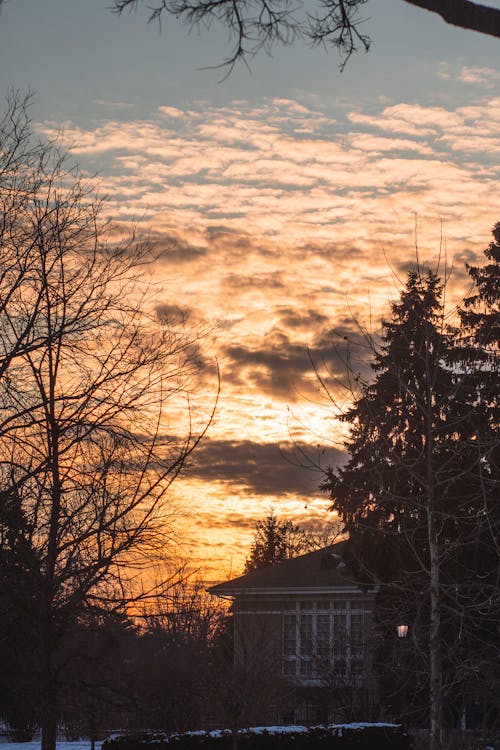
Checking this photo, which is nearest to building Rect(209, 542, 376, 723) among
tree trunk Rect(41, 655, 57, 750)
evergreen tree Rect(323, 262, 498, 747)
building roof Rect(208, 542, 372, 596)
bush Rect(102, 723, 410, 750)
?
building roof Rect(208, 542, 372, 596)

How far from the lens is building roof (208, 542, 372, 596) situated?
34750mm

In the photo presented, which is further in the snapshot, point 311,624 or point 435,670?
point 311,624

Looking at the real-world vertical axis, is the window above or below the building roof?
below

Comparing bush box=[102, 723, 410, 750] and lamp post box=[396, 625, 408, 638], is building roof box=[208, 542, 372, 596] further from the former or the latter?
bush box=[102, 723, 410, 750]

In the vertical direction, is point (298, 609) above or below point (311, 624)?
above

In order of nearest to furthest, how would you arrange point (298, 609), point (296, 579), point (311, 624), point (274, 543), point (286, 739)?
point (286, 739), point (298, 609), point (311, 624), point (296, 579), point (274, 543)

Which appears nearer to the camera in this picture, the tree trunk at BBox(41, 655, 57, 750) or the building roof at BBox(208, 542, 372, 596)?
the tree trunk at BBox(41, 655, 57, 750)

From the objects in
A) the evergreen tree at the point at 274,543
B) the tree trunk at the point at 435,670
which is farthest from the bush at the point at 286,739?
the evergreen tree at the point at 274,543

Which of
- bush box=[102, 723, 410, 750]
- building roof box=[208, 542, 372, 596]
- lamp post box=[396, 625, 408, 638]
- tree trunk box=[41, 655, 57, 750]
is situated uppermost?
building roof box=[208, 542, 372, 596]

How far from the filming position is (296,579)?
119ft

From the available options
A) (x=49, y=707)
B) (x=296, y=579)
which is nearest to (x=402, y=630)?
(x=49, y=707)

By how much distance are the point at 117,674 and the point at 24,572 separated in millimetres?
1686

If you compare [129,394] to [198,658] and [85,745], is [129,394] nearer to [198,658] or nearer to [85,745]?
[85,745]

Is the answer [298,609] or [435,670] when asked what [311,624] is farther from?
[435,670]
